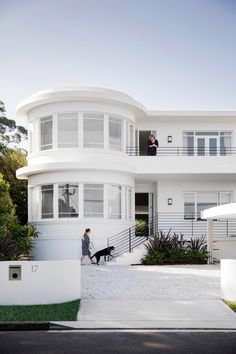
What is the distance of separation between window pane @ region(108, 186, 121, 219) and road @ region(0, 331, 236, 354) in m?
14.7

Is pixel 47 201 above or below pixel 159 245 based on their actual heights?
above

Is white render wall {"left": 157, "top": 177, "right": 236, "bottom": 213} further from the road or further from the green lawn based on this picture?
the road

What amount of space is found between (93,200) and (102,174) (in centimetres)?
124

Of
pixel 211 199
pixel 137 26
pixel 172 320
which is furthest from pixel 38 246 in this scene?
pixel 137 26

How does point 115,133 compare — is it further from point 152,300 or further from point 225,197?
point 152,300

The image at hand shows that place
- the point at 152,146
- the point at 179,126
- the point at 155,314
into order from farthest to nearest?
the point at 179,126
the point at 152,146
the point at 155,314

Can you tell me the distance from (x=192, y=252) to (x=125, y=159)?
17.5ft

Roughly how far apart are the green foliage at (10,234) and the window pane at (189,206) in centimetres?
780

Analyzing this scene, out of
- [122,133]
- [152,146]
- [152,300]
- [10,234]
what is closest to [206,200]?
→ [152,146]

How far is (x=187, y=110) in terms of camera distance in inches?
1065

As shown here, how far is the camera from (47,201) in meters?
24.6

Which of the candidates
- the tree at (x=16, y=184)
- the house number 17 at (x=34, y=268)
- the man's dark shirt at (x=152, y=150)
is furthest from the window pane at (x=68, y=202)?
the house number 17 at (x=34, y=268)

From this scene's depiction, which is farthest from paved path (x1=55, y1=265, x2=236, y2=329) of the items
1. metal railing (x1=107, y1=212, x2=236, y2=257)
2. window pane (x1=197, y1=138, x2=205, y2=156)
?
window pane (x1=197, y1=138, x2=205, y2=156)

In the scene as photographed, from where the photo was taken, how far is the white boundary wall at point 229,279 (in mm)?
12766
